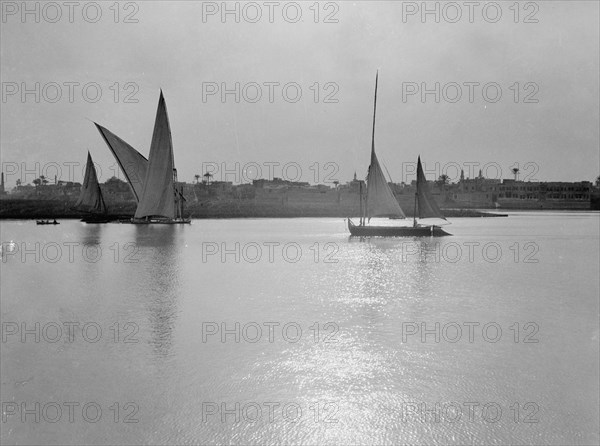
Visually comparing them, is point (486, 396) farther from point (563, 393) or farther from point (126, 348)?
point (126, 348)

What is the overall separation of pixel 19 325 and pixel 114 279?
324 inches

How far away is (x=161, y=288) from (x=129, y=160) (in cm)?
3664

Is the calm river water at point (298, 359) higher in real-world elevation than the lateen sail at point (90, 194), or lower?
lower

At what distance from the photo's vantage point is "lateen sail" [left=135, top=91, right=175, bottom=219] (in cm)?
5097

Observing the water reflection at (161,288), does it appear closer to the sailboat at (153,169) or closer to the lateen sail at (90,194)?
the sailboat at (153,169)

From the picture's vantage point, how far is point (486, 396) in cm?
852

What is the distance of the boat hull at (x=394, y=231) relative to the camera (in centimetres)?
4447

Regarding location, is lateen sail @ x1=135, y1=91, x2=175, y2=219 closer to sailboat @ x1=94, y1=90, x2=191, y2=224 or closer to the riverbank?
sailboat @ x1=94, y1=90, x2=191, y2=224

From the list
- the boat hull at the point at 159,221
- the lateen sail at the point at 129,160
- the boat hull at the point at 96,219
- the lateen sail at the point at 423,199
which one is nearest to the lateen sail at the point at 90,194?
the boat hull at the point at 96,219

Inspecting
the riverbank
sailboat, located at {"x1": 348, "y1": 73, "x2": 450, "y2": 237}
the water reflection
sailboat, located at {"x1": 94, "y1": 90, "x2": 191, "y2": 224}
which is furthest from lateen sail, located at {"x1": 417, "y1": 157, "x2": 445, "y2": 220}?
the riverbank

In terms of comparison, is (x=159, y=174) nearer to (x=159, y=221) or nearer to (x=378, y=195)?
(x=159, y=221)

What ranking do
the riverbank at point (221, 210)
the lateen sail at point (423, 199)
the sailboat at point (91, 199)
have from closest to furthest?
the lateen sail at point (423, 199), the sailboat at point (91, 199), the riverbank at point (221, 210)

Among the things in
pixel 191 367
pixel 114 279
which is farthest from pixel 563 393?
pixel 114 279

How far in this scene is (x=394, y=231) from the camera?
147 feet
